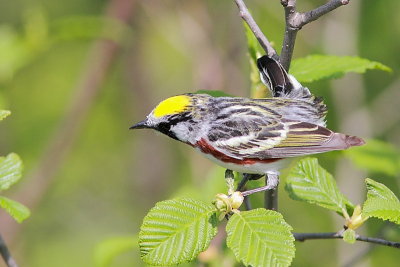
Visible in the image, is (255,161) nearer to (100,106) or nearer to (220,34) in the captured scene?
(220,34)

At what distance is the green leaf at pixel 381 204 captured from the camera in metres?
2.52

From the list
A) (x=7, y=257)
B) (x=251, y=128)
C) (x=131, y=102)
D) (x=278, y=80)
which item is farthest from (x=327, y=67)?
(x=131, y=102)

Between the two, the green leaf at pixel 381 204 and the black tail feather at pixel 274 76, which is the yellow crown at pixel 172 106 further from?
the green leaf at pixel 381 204

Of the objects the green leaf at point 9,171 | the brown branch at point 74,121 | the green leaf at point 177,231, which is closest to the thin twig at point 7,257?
the green leaf at point 9,171

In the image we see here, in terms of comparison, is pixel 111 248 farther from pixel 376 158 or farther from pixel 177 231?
pixel 376 158

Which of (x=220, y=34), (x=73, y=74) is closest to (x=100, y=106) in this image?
(x=73, y=74)

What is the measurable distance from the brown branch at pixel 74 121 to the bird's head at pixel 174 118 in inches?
106

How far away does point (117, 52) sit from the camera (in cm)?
639

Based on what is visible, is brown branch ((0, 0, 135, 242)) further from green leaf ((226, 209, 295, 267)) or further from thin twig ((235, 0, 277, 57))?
green leaf ((226, 209, 295, 267))

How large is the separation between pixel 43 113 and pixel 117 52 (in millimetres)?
2737

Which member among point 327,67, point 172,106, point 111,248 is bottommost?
point 111,248

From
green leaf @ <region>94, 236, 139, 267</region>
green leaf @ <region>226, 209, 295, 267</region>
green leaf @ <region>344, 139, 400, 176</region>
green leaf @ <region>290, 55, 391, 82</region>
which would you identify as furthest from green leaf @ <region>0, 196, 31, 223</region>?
green leaf @ <region>344, 139, 400, 176</region>

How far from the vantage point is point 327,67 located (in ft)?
11.5

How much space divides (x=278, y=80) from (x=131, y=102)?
15.4ft
